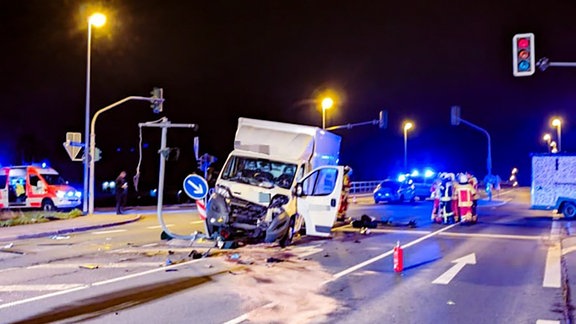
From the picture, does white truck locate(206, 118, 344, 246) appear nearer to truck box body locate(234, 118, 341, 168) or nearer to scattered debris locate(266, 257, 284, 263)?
truck box body locate(234, 118, 341, 168)

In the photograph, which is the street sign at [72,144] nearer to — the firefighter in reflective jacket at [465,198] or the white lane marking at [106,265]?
the white lane marking at [106,265]

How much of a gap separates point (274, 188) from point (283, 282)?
476 cm

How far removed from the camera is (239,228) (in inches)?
543

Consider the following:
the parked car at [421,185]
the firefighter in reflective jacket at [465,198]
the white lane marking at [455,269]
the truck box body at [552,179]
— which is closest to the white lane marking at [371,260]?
the white lane marking at [455,269]

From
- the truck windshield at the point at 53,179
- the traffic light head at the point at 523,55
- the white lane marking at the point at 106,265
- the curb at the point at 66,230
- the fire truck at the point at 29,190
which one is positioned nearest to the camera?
the white lane marking at the point at 106,265

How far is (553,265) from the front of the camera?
11609mm

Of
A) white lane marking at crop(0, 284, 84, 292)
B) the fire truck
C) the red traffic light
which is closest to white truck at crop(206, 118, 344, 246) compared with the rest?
white lane marking at crop(0, 284, 84, 292)

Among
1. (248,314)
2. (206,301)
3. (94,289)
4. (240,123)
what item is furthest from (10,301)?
(240,123)

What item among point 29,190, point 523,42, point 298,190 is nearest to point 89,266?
point 298,190

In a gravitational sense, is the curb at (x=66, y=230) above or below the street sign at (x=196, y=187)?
below

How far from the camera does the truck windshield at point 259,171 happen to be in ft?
47.5

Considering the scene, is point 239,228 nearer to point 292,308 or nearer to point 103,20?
point 292,308

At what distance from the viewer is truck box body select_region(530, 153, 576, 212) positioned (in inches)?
873

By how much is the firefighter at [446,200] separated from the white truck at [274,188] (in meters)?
6.83
